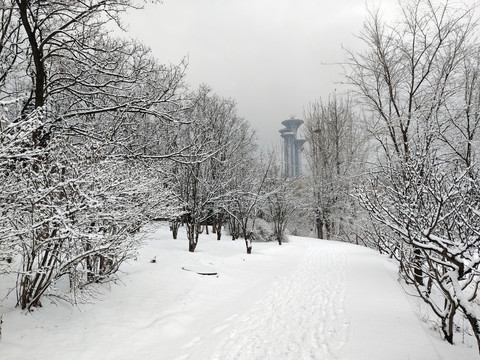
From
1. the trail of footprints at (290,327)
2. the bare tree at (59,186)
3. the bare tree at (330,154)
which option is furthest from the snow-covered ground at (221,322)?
the bare tree at (330,154)

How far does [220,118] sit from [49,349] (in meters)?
18.2

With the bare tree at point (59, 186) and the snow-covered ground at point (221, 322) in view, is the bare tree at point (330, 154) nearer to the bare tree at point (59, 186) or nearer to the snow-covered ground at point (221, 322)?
the snow-covered ground at point (221, 322)

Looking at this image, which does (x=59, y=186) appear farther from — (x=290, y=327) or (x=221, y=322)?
(x=290, y=327)

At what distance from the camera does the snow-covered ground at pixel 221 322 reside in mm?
4312

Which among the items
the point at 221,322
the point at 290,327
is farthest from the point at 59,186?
the point at 290,327

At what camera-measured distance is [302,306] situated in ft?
22.4

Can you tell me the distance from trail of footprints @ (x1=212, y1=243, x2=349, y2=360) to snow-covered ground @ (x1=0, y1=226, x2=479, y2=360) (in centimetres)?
2

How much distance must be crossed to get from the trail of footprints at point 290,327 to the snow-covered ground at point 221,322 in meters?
0.02

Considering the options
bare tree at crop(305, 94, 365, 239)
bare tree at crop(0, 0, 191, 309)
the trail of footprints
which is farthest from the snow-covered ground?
bare tree at crop(305, 94, 365, 239)

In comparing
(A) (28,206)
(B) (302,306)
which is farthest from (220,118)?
(A) (28,206)

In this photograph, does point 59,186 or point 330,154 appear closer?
point 59,186

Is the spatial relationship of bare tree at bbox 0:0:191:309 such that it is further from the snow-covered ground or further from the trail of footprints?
the trail of footprints

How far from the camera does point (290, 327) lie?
215 inches

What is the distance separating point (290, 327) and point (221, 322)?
1285 millimetres
